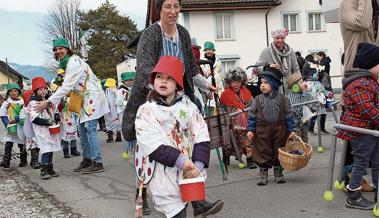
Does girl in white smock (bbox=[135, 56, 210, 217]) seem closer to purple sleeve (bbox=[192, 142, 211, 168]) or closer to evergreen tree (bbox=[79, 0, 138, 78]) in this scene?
purple sleeve (bbox=[192, 142, 211, 168])

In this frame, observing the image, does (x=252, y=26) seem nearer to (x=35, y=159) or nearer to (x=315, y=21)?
(x=315, y=21)

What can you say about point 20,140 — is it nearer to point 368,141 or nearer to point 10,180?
point 10,180

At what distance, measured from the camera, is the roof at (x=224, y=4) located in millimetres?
27562

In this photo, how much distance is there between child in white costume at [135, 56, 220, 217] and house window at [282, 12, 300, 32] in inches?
1111

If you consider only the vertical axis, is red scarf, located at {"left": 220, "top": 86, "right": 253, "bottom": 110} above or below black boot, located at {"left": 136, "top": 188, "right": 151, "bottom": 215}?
above

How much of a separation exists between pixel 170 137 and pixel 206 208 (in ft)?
4.31

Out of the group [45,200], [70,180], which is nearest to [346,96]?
[45,200]

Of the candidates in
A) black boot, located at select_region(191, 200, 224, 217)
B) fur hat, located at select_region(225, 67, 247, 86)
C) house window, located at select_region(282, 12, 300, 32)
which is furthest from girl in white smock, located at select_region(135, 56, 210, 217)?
house window, located at select_region(282, 12, 300, 32)

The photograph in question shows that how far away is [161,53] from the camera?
172 inches

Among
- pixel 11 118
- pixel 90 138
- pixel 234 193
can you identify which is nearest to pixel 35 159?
pixel 11 118

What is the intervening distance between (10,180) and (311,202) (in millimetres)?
4841

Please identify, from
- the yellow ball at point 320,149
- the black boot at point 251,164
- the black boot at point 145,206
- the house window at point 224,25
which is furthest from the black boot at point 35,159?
the house window at point 224,25

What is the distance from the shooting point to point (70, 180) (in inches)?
276

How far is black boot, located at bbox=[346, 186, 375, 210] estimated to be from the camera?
4527mm
